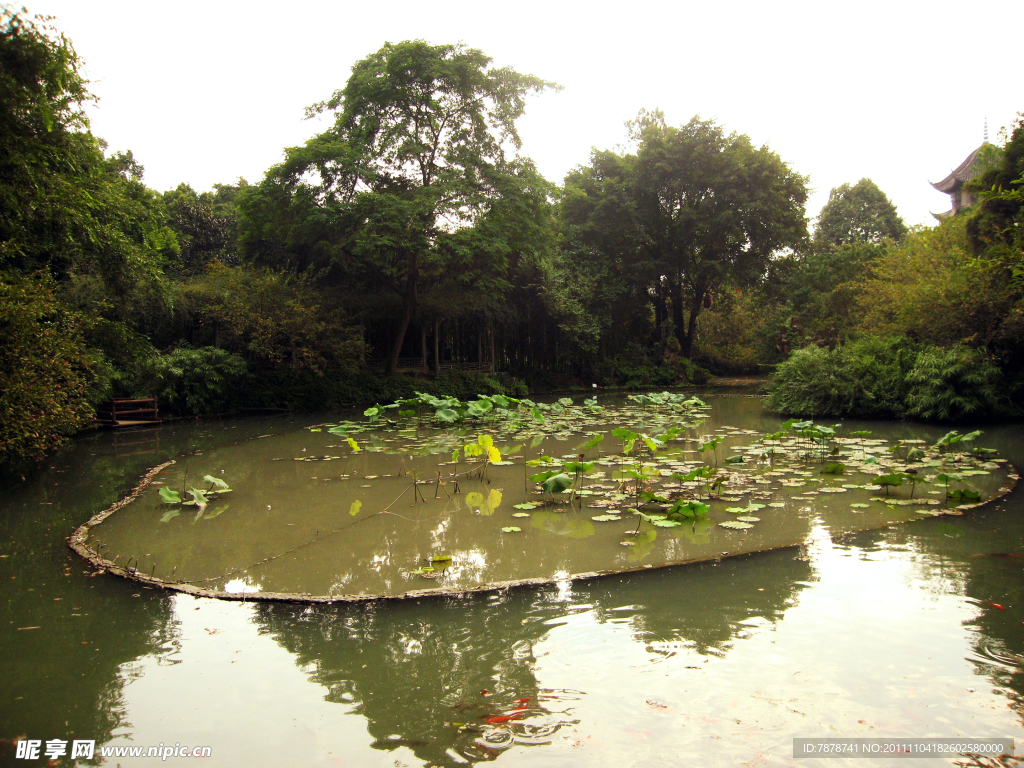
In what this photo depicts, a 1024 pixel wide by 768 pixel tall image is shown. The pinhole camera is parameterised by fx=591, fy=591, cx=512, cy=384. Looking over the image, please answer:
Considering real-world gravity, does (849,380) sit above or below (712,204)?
below

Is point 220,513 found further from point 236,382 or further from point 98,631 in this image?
point 236,382

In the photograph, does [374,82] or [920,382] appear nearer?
[920,382]

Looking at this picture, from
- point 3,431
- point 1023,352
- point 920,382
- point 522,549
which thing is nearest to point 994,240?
point 1023,352

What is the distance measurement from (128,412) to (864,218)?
117 ft

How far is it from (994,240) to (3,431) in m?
15.8

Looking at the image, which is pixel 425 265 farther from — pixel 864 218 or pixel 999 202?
pixel 864 218

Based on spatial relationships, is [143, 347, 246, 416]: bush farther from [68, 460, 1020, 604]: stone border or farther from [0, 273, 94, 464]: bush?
[68, 460, 1020, 604]: stone border

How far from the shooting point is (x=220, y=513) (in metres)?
5.62

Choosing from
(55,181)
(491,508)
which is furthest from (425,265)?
(491,508)

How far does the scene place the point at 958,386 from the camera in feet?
35.9

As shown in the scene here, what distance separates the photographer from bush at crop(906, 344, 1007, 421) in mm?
10664

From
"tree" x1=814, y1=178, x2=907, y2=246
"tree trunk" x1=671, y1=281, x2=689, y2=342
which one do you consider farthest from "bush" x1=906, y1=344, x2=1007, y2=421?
"tree" x1=814, y1=178, x2=907, y2=246

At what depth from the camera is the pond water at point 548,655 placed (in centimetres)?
226

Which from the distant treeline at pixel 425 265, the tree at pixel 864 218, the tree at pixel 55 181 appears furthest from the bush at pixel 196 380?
the tree at pixel 864 218
